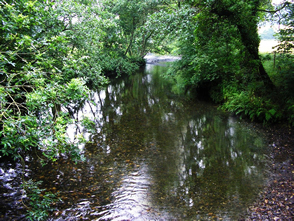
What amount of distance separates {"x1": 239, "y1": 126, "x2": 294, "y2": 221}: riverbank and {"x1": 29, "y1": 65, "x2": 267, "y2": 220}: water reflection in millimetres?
281

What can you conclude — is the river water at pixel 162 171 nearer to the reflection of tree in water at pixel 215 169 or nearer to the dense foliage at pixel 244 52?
the reflection of tree in water at pixel 215 169

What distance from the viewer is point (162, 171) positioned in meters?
7.34

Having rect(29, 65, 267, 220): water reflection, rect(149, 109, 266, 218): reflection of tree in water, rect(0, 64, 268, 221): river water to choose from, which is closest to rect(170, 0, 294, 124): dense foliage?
rect(0, 64, 268, 221): river water

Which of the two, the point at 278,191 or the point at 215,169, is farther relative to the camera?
the point at 215,169

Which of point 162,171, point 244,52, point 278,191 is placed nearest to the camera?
point 278,191

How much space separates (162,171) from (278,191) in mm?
3222

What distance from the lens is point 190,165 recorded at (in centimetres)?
776

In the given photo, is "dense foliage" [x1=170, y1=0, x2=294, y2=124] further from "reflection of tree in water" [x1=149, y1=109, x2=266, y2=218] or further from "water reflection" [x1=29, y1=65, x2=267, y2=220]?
"reflection of tree in water" [x1=149, y1=109, x2=266, y2=218]

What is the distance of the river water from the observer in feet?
18.3

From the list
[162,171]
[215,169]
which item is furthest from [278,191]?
[162,171]

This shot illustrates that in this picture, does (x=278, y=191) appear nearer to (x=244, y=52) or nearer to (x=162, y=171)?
(x=162, y=171)

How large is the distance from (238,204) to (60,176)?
5.11 metres

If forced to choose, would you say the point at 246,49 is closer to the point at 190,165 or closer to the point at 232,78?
the point at 232,78

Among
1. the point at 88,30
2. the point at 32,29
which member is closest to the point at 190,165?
the point at 32,29
